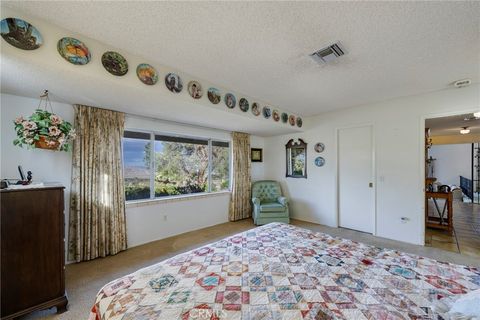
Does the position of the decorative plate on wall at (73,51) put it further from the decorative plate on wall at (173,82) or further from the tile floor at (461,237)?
the tile floor at (461,237)

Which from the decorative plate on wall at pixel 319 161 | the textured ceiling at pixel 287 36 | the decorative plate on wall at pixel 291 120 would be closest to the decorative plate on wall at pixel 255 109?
the textured ceiling at pixel 287 36

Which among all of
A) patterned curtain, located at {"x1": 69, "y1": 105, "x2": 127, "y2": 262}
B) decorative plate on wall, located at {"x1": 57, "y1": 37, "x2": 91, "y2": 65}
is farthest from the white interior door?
decorative plate on wall, located at {"x1": 57, "y1": 37, "x2": 91, "y2": 65}

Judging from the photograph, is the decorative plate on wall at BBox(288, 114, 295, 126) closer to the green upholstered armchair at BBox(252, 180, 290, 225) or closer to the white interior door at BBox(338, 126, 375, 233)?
the white interior door at BBox(338, 126, 375, 233)

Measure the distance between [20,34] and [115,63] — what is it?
0.65 m

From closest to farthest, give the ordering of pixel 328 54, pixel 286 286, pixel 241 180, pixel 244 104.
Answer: pixel 286 286, pixel 328 54, pixel 244 104, pixel 241 180

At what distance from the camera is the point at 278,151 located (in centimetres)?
553

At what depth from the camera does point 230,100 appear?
317 centimetres

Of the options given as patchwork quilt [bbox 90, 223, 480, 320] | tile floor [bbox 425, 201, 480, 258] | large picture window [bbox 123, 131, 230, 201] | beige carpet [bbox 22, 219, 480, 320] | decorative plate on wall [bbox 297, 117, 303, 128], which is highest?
decorative plate on wall [bbox 297, 117, 303, 128]

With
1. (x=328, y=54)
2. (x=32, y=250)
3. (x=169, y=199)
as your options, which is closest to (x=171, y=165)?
(x=169, y=199)

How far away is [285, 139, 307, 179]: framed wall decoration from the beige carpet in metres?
1.36

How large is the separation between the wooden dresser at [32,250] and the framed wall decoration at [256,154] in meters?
4.17

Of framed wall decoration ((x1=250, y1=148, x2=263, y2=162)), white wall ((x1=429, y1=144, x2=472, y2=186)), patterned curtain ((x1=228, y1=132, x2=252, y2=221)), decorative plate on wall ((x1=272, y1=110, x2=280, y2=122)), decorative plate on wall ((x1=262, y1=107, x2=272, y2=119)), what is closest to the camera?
decorative plate on wall ((x1=262, y1=107, x2=272, y2=119))

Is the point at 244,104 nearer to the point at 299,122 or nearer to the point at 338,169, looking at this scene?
the point at 299,122

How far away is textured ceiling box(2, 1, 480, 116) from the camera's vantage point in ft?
5.01
